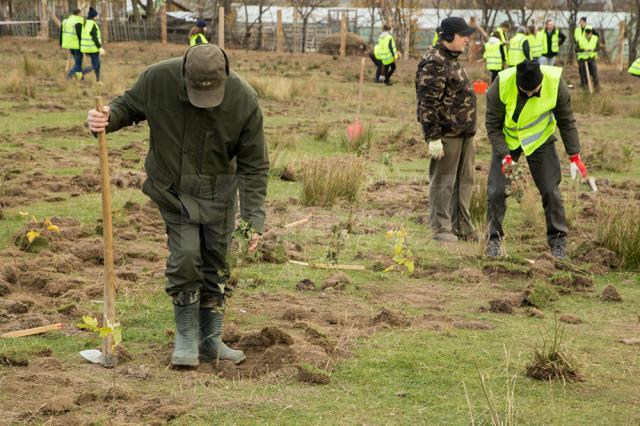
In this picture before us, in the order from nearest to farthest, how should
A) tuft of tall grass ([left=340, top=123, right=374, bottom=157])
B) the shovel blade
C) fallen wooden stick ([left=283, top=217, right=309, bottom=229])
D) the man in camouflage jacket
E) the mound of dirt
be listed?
the man in camouflage jacket → fallen wooden stick ([left=283, top=217, right=309, bottom=229]) → tuft of tall grass ([left=340, top=123, right=374, bottom=157]) → the shovel blade → the mound of dirt

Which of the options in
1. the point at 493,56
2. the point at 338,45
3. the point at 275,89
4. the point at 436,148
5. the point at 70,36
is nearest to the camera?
the point at 436,148

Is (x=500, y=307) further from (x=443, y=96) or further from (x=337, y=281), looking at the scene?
(x=443, y=96)

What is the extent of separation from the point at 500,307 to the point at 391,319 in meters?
0.87

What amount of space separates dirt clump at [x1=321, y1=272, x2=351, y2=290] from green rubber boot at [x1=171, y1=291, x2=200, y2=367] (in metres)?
1.91

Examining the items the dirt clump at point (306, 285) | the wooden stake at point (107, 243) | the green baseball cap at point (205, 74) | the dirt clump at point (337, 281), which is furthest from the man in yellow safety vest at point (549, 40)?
the wooden stake at point (107, 243)

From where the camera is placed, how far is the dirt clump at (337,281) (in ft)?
22.9

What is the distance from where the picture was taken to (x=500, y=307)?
Answer: 257 inches

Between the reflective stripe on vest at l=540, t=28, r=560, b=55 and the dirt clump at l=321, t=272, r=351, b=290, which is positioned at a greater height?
the reflective stripe on vest at l=540, t=28, r=560, b=55

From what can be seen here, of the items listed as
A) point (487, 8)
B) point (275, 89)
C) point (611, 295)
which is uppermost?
point (487, 8)


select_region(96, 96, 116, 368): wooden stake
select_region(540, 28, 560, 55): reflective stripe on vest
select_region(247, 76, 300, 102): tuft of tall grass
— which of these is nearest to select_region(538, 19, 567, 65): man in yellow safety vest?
select_region(540, 28, 560, 55): reflective stripe on vest

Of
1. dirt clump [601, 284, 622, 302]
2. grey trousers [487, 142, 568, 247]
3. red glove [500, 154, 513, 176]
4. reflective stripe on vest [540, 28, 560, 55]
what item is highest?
reflective stripe on vest [540, 28, 560, 55]

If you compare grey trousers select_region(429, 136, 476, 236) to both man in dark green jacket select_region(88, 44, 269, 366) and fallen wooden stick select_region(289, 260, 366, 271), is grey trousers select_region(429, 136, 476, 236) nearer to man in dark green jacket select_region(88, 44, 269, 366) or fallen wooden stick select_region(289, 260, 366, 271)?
fallen wooden stick select_region(289, 260, 366, 271)

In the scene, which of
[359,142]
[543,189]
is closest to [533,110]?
[543,189]

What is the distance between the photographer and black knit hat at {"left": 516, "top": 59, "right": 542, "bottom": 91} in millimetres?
7430
